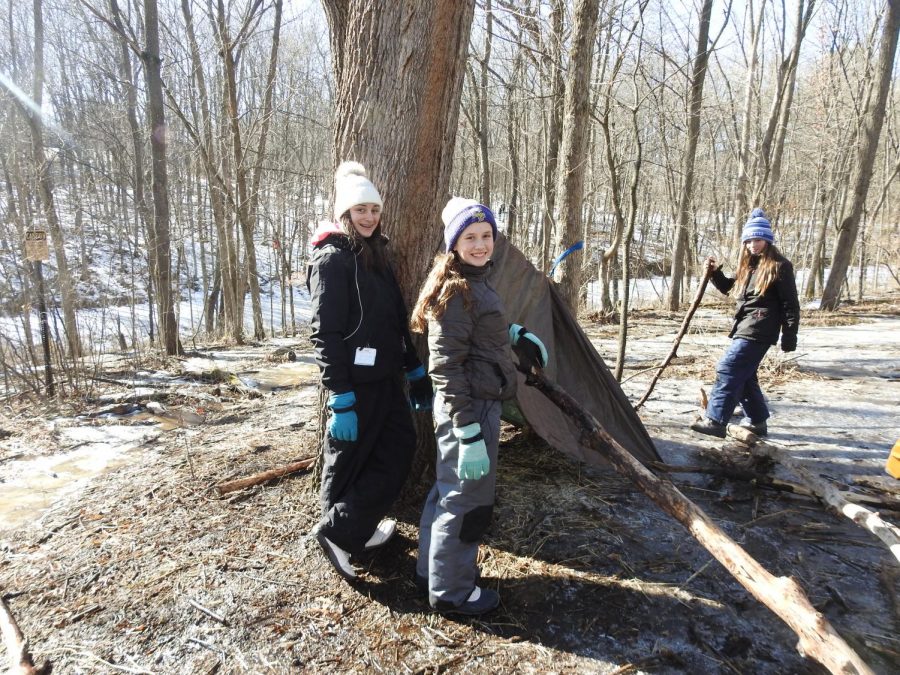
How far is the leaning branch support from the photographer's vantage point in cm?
164

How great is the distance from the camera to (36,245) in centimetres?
566

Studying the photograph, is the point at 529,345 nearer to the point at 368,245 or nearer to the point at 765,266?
the point at 368,245

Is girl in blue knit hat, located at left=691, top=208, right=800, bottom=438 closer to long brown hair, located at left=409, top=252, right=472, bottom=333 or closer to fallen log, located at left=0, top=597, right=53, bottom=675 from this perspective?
long brown hair, located at left=409, top=252, right=472, bottom=333

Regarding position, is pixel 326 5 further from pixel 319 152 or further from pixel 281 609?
pixel 319 152

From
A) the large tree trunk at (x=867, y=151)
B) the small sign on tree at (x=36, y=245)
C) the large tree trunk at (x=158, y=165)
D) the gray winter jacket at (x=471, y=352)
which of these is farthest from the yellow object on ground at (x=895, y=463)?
the large tree trunk at (x=867, y=151)

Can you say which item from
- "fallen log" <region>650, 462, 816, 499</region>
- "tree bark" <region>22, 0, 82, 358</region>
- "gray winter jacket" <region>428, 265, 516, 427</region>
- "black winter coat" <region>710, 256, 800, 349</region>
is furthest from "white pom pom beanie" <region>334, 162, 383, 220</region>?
"tree bark" <region>22, 0, 82, 358</region>

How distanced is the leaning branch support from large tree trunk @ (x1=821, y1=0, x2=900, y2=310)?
1269cm

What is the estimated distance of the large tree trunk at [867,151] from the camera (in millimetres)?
11461

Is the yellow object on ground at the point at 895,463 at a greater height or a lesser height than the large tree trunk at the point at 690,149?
lesser

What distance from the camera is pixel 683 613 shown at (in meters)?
2.39

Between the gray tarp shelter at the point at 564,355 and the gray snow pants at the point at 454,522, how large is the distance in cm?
114

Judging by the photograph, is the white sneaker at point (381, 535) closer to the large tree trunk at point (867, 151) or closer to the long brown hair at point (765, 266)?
the long brown hair at point (765, 266)

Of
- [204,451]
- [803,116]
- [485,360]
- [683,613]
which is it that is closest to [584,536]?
[683,613]

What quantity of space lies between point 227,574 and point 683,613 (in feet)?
7.52
